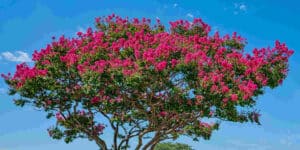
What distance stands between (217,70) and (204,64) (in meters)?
0.58

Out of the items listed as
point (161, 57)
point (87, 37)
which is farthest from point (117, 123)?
point (161, 57)

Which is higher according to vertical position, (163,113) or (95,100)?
(95,100)

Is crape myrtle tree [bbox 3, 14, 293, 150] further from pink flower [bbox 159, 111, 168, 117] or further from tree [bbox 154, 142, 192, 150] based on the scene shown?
tree [bbox 154, 142, 192, 150]

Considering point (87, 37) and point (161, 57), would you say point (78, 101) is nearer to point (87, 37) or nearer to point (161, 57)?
point (87, 37)

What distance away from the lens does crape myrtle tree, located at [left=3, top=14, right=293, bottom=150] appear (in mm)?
14516

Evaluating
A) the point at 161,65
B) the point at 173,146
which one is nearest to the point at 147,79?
the point at 161,65

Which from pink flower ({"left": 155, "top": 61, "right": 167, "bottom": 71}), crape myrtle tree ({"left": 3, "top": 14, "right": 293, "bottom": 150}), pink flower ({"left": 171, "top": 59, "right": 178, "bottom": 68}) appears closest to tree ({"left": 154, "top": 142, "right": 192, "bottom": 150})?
crape myrtle tree ({"left": 3, "top": 14, "right": 293, "bottom": 150})

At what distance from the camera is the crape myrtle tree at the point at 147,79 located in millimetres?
14516

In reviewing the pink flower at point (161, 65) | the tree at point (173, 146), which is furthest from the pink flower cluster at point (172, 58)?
the tree at point (173, 146)

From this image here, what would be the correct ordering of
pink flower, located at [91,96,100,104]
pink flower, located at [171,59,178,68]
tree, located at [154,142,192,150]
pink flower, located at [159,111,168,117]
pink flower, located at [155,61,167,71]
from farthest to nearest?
tree, located at [154,142,192,150], pink flower, located at [159,111,168,117], pink flower, located at [91,96,100,104], pink flower, located at [171,59,178,68], pink flower, located at [155,61,167,71]

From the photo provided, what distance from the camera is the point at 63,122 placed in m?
19.1

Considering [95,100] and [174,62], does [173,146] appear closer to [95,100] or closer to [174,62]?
[95,100]

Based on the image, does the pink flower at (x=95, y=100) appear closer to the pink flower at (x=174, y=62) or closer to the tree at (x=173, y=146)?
the pink flower at (x=174, y=62)

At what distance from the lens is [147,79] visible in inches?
576
